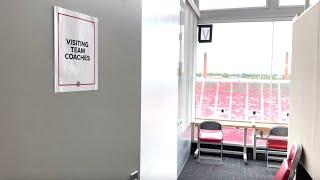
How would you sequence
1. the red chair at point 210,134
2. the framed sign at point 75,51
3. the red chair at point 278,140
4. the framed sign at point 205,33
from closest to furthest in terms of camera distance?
the framed sign at point 75,51, the red chair at point 278,140, the red chair at point 210,134, the framed sign at point 205,33

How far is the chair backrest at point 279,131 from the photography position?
198 inches

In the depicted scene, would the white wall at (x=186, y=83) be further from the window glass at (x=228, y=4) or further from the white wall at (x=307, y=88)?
the white wall at (x=307, y=88)

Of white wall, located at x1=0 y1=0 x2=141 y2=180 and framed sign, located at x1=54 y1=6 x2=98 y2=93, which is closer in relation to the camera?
white wall, located at x1=0 y1=0 x2=141 y2=180

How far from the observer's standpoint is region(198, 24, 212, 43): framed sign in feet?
19.7

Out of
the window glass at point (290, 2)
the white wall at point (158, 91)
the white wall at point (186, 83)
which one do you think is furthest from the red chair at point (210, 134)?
the white wall at point (158, 91)

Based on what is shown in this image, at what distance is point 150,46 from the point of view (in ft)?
5.47

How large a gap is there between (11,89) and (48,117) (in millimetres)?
159

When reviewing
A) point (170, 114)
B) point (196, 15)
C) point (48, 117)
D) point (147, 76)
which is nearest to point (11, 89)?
point (48, 117)

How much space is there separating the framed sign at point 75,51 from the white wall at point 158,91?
509 millimetres

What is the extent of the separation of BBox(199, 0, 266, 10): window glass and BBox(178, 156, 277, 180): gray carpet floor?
3.08 metres

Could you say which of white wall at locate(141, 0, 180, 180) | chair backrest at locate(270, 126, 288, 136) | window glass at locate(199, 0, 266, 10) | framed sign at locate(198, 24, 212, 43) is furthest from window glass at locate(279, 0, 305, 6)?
white wall at locate(141, 0, 180, 180)

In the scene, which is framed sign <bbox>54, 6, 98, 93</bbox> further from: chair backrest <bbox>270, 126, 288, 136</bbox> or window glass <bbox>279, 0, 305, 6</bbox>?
window glass <bbox>279, 0, 305, 6</bbox>

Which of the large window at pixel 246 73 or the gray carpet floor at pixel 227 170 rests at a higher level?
the large window at pixel 246 73

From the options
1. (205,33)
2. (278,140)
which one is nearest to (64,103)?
(278,140)
